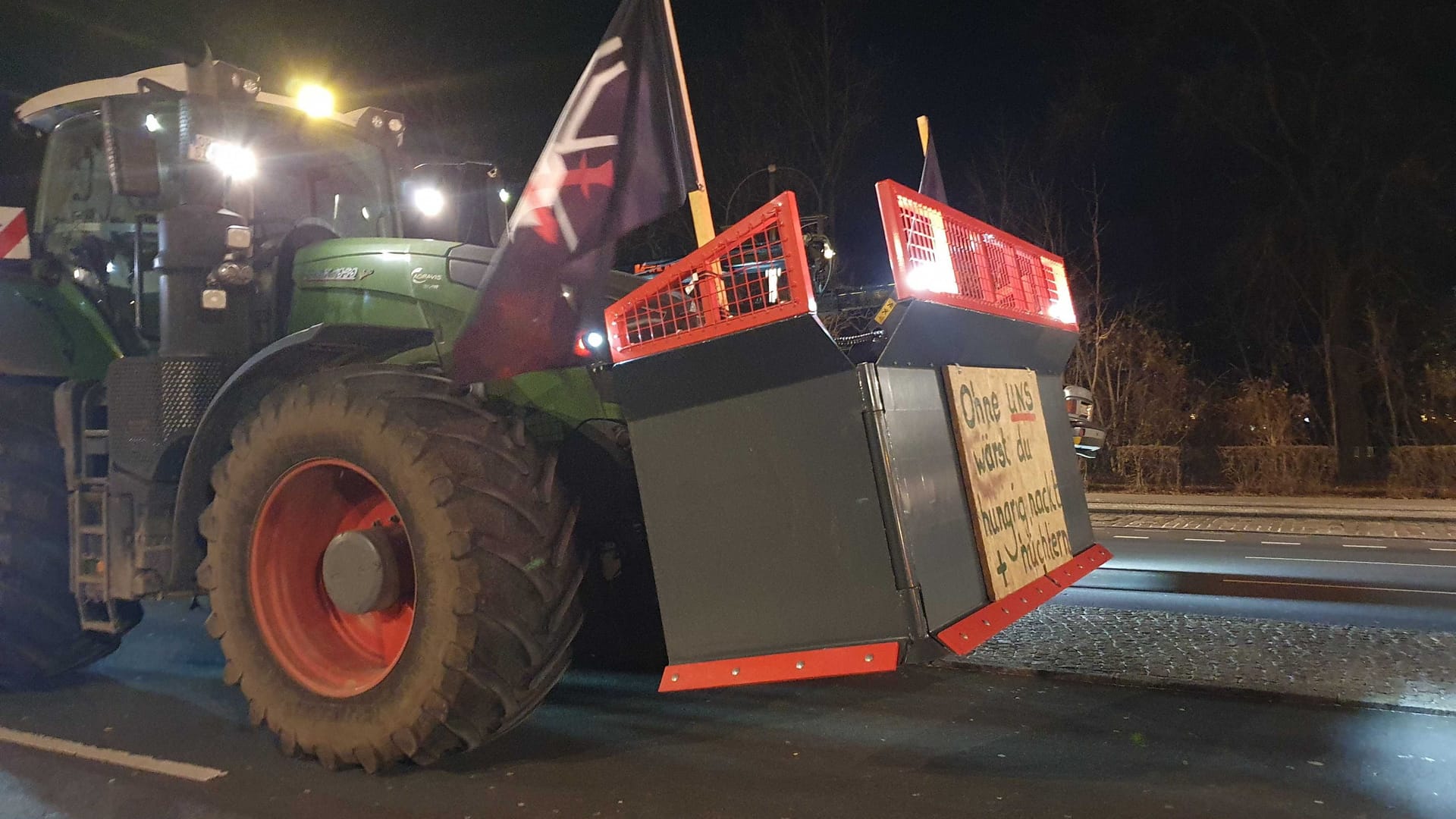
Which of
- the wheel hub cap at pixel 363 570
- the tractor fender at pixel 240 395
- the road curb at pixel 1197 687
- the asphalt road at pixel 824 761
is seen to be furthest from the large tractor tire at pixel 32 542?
the road curb at pixel 1197 687

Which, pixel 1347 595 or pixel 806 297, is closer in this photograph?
pixel 806 297

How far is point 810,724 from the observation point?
4566mm

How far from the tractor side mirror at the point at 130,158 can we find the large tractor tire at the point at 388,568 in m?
1.27

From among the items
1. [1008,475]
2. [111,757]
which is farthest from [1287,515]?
[111,757]

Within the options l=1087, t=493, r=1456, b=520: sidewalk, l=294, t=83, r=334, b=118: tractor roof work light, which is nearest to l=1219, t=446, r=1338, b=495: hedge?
l=1087, t=493, r=1456, b=520: sidewalk

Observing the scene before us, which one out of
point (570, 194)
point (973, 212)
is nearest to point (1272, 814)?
point (570, 194)

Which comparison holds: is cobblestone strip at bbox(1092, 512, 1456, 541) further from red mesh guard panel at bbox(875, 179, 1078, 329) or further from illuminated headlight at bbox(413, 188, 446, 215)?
illuminated headlight at bbox(413, 188, 446, 215)

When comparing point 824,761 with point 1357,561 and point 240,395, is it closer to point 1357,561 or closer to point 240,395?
point 240,395

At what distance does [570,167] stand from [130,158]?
2282mm

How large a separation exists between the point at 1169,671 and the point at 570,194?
3947 millimetres

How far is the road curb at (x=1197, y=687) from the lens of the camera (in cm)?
446

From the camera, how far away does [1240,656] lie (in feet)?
17.7

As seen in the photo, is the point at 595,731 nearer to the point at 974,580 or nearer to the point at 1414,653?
the point at 974,580

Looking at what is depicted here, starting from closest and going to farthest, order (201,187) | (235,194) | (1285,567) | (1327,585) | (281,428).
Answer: (281,428), (201,187), (235,194), (1327,585), (1285,567)
